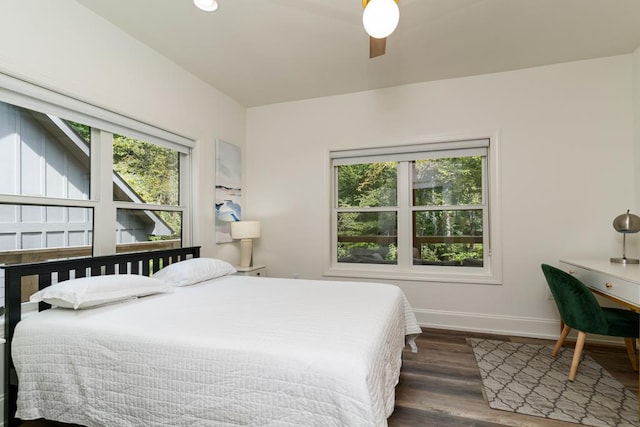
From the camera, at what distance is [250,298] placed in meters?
2.11

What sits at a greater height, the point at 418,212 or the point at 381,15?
the point at 381,15

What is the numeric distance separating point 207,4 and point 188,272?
2.00m

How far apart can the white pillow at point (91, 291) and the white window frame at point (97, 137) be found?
1.95 feet

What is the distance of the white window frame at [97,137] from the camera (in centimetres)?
191

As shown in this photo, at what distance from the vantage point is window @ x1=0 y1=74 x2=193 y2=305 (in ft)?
6.29

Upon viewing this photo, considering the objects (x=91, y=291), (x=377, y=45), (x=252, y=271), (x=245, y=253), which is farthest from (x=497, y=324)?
(x=91, y=291)

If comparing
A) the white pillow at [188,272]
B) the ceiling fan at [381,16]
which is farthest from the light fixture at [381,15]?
the white pillow at [188,272]

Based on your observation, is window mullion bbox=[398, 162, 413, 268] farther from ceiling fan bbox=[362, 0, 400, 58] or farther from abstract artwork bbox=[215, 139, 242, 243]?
ceiling fan bbox=[362, 0, 400, 58]

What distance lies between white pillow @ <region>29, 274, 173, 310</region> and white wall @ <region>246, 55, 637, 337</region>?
220 centimetres

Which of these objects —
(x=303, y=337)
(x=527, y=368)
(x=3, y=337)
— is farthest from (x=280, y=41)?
(x=527, y=368)

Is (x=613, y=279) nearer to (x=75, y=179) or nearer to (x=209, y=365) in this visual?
(x=209, y=365)

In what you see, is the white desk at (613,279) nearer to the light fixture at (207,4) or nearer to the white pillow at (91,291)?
the white pillow at (91,291)

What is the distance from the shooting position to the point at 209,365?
1.26 meters

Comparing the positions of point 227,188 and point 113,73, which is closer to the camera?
point 113,73
